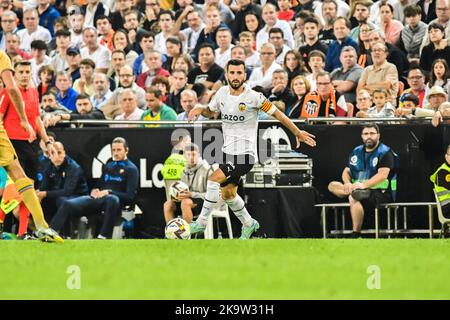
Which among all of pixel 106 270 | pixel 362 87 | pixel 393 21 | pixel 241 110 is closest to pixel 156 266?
pixel 106 270

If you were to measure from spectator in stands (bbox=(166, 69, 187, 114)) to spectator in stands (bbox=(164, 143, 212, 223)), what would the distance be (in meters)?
2.27

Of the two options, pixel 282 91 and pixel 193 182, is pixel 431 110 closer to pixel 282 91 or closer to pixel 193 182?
pixel 282 91

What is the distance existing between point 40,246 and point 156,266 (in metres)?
2.80

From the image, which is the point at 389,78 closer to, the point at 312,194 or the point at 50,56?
the point at 312,194

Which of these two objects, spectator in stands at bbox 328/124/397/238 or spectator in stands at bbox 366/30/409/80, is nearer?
spectator in stands at bbox 328/124/397/238

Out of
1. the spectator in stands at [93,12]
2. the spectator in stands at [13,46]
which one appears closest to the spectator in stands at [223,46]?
the spectator in stands at [93,12]

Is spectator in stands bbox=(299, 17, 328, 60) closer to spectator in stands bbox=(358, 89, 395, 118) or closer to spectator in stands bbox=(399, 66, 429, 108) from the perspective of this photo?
spectator in stands bbox=(399, 66, 429, 108)

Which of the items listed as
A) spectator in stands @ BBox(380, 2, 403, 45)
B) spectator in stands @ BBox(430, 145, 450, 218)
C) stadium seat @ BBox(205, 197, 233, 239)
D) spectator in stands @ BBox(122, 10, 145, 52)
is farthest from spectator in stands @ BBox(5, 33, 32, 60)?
spectator in stands @ BBox(430, 145, 450, 218)

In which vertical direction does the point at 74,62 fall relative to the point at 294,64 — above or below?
above

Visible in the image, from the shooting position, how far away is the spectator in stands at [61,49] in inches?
926

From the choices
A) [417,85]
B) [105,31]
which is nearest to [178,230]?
[417,85]

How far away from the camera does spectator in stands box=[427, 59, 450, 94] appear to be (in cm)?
1862

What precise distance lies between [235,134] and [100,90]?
575 centimetres

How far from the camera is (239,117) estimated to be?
632 inches
